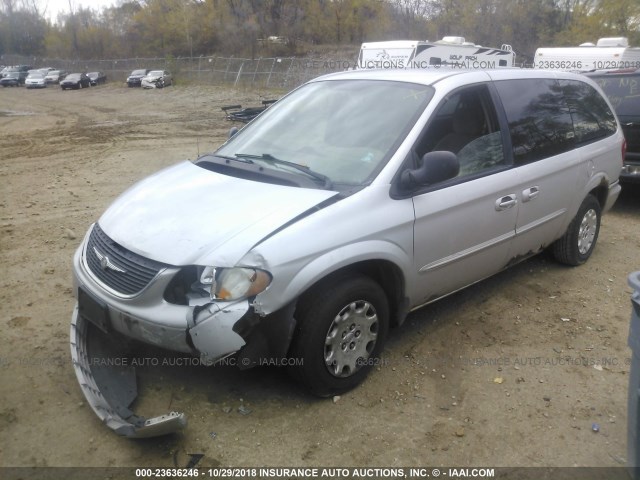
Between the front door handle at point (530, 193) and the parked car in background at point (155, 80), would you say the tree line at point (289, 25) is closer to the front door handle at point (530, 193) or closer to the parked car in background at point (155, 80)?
the parked car in background at point (155, 80)

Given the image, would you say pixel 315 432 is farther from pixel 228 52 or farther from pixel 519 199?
pixel 228 52

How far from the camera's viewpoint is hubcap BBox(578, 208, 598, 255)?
5.14 m

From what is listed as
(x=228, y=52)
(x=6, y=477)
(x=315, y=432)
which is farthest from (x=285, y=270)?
(x=228, y=52)

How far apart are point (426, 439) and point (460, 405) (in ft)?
1.32

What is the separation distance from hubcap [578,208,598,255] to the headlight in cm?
355

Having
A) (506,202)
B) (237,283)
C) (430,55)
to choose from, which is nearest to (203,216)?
(237,283)

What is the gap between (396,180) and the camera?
3.29 meters

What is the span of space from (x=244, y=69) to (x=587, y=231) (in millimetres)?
37207

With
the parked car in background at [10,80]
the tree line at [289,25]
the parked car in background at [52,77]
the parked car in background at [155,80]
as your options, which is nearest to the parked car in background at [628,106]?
the tree line at [289,25]

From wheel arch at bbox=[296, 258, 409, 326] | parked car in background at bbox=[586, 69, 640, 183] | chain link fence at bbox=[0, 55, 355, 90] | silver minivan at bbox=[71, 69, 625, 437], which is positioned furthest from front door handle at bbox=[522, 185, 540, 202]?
chain link fence at bbox=[0, 55, 355, 90]

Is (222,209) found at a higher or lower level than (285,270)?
higher

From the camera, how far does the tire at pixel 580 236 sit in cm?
500

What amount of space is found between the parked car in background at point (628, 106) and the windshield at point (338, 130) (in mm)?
4766

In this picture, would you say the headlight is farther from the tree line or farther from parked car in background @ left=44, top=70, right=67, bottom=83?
parked car in background @ left=44, top=70, right=67, bottom=83
